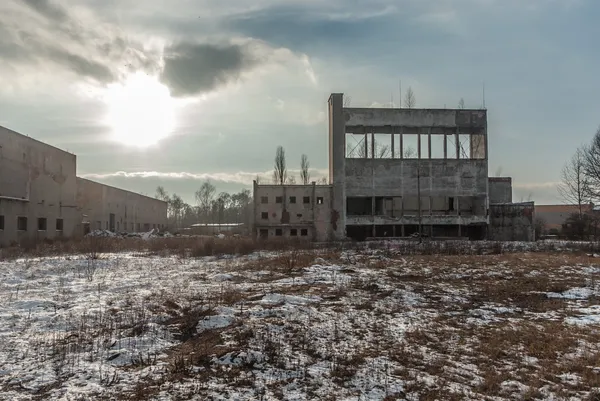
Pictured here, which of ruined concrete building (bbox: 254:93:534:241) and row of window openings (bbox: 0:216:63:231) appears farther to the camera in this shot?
ruined concrete building (bbox: 254:93:534:241)

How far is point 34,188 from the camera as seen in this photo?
34.0 meters

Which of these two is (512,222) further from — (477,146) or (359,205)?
(359,205)

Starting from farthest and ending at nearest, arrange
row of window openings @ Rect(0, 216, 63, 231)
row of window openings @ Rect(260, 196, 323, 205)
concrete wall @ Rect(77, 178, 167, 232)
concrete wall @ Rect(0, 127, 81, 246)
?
row of window openings @ Rect(260, 196, 323, 205) → concrete wall @ Rect(77, 178, 167, 232) → row of window openings @ Rect(0, 216, 63, 231) → concrete wall @ Rect(0, 127, 81, 246)

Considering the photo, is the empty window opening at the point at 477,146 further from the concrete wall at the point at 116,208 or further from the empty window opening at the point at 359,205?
the concrete wall at the point at 116,208

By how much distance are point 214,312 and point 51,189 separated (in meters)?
33.0

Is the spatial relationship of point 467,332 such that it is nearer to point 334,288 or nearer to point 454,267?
point 334,288

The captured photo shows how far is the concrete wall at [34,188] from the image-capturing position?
30128 millimetres

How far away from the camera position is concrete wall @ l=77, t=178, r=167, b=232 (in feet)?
155

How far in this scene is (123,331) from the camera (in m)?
8.30

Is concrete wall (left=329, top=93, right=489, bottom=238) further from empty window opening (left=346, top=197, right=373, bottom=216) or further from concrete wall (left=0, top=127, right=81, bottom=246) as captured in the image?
concrete wall (left=0, top=127, right=81, bottom=246)

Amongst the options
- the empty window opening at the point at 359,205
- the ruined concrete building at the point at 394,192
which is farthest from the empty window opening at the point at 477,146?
the empty window opening at the point at 359,205

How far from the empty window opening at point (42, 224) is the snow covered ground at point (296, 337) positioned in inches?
895

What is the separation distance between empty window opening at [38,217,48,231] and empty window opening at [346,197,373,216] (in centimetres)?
2913

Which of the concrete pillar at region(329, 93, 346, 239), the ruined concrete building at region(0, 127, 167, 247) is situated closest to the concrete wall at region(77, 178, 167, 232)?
the ruined concrete building at region(0, 127, 167, 247)
